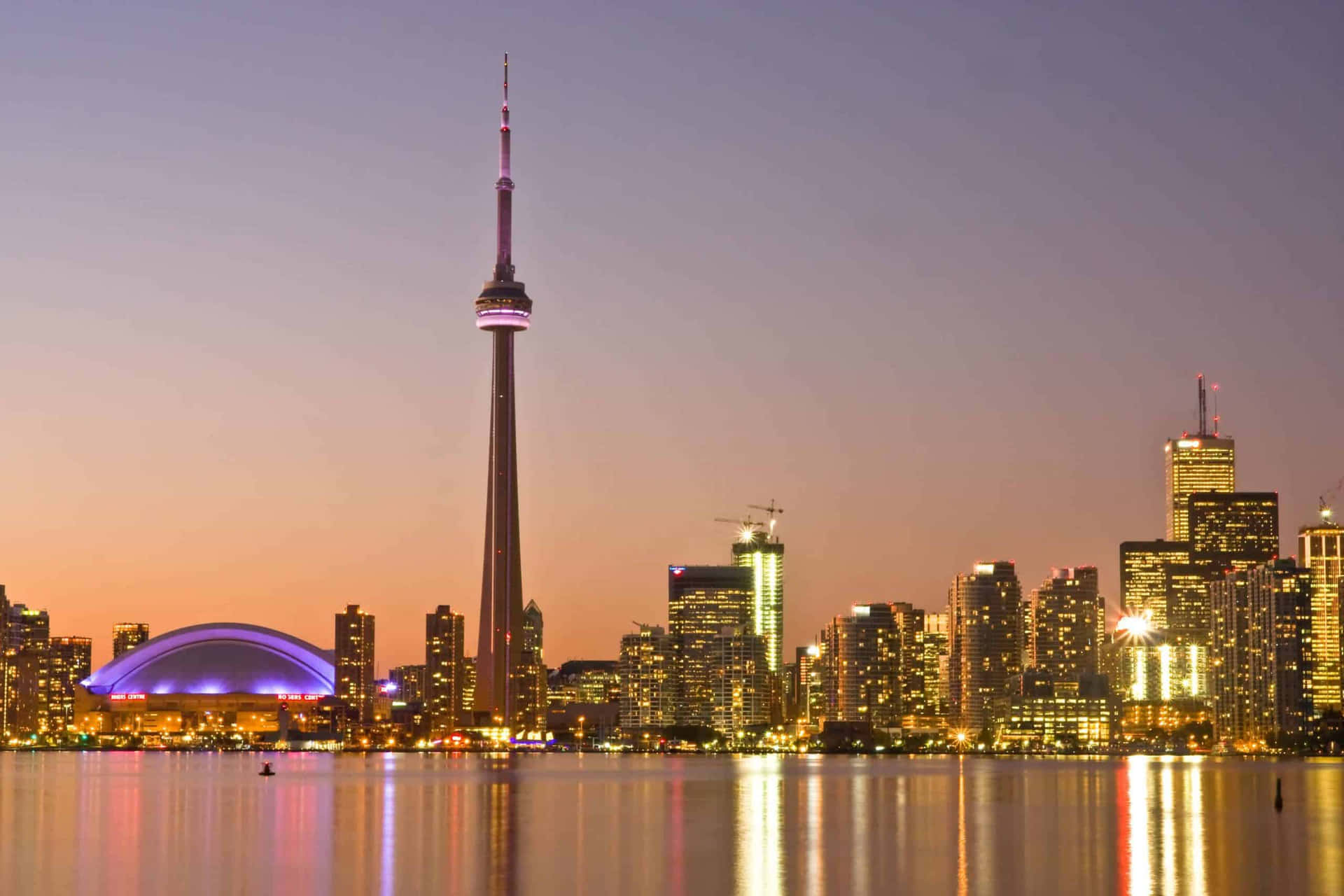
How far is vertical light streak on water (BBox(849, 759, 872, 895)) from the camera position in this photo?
7194cm

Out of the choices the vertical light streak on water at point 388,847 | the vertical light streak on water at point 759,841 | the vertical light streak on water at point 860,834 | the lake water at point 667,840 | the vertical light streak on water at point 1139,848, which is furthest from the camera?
the vertical light streak on water at point 860,834

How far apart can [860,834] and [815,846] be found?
8.42 meters

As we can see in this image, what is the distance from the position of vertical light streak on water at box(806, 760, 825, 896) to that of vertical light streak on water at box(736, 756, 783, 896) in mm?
1196

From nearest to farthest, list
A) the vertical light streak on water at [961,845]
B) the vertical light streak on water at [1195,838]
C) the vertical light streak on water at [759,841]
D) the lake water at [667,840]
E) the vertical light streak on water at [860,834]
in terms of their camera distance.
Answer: the vertical light streak on water at [961,845] → the vertical light streak on water at [759,841] → the vertical light streak on water at [1195,838] → the lake water at [667,840] → the vertical light streak on water at [860,834]

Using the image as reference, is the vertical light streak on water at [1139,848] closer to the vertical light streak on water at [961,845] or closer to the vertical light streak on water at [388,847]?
the vertical light streak on water at [961,845]

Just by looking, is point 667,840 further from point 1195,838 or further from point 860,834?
point 1195,838

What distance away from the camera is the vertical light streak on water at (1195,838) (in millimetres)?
71062

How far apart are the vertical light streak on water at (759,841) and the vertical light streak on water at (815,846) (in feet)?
3.92

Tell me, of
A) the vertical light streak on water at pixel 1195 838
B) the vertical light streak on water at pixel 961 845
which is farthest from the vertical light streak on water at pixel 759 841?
the vertical light streak on water at pixel 1195 838

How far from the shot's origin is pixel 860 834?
3794 inches

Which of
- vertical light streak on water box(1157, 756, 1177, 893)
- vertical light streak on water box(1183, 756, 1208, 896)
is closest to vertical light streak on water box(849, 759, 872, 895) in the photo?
vertical light streak on water box(1157, 756, 1177, 893)

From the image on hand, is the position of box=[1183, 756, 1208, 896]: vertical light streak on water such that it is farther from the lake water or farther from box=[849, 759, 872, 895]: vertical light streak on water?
box=[849, 759, 872, 895]: vertical light streak on water

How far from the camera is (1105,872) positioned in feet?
248

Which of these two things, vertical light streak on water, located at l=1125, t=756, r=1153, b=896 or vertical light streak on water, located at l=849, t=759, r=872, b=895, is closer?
vertical light streak on water, located at l=1125, t=756, r=1153, b=896
